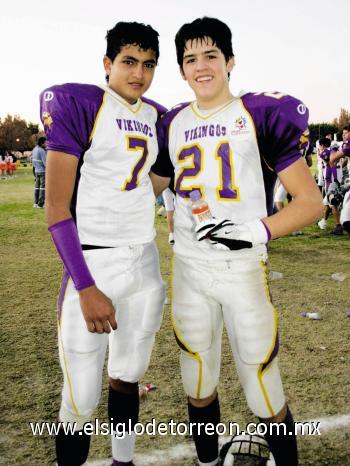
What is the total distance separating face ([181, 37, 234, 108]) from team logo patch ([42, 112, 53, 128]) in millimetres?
759

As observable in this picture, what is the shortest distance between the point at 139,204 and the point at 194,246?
1.21ft

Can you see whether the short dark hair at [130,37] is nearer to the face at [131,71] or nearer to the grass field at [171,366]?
the face at [131,71]

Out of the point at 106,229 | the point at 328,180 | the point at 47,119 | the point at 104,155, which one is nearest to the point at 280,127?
the point at 104,155

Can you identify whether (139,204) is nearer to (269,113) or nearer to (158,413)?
(269,113)

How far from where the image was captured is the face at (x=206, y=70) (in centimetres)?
226

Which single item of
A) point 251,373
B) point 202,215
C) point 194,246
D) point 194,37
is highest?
point 194,37

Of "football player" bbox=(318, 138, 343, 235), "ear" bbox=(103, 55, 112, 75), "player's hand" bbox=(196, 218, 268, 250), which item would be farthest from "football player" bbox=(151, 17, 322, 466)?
"football player" bbox=(318, 138, 343, 235)

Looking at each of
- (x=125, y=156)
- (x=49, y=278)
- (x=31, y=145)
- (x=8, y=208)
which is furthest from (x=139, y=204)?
(x=31, y=145)

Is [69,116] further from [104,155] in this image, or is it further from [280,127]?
[280,127]


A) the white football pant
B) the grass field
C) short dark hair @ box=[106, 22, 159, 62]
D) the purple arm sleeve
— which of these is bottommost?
the grass field

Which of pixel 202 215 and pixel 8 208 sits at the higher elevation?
pixel 202 215

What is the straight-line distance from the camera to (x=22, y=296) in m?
5.48

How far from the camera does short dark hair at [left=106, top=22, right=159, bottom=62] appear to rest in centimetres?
227

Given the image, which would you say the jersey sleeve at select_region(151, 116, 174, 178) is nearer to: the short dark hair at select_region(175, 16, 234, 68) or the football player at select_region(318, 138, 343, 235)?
the short dark hair at select_region(175, 16, 234, 68)
